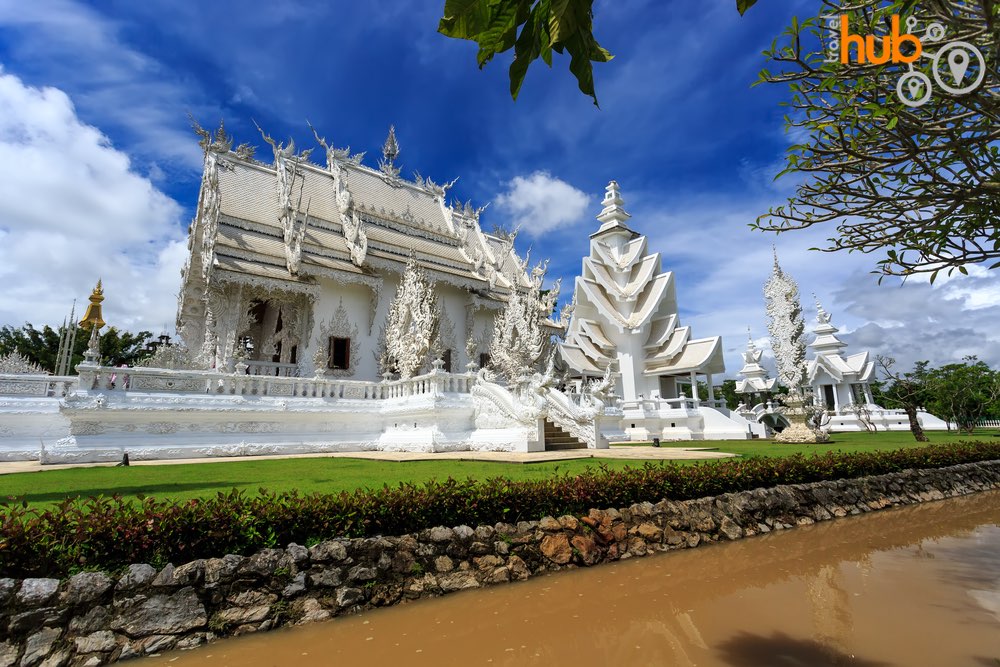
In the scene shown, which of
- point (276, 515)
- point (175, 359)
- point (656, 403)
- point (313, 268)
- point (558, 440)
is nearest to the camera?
point (276, 515)

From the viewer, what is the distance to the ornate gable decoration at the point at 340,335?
16.7 metres

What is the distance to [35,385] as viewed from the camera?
34.4ft

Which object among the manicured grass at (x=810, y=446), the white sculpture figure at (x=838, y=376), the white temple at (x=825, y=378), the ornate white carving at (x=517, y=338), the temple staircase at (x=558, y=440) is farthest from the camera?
the white sculpture figure at (x=838, y=376)

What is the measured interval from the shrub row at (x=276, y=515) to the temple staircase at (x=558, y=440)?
5.46m

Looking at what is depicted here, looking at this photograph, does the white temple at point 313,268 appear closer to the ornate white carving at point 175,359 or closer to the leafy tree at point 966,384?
the ornate white carving at point 175,359

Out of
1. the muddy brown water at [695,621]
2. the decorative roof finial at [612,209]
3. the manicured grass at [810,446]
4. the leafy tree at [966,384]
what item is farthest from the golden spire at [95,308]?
the leafy tree at [966,384]

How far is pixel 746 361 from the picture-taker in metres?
29.8

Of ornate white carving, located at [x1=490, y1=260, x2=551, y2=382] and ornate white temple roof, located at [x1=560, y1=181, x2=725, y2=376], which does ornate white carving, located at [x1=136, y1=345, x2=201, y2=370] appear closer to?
ornate white carving, located at [x1=490, y1=260, x2=551, y2=382]

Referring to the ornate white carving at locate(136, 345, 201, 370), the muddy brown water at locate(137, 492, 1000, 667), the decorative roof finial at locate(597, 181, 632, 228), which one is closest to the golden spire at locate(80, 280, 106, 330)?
the ornate white carving at locate(136, 345, 201, 370)

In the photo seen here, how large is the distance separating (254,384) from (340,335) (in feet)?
17.3

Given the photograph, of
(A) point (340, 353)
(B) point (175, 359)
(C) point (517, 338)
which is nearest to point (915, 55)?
(C) point (517, 338)

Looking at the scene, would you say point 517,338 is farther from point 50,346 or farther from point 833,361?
point 50,346

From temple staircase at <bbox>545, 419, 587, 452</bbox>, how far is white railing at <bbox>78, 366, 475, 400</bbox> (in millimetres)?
2292

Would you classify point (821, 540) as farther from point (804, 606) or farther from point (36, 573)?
point (36, 573)
